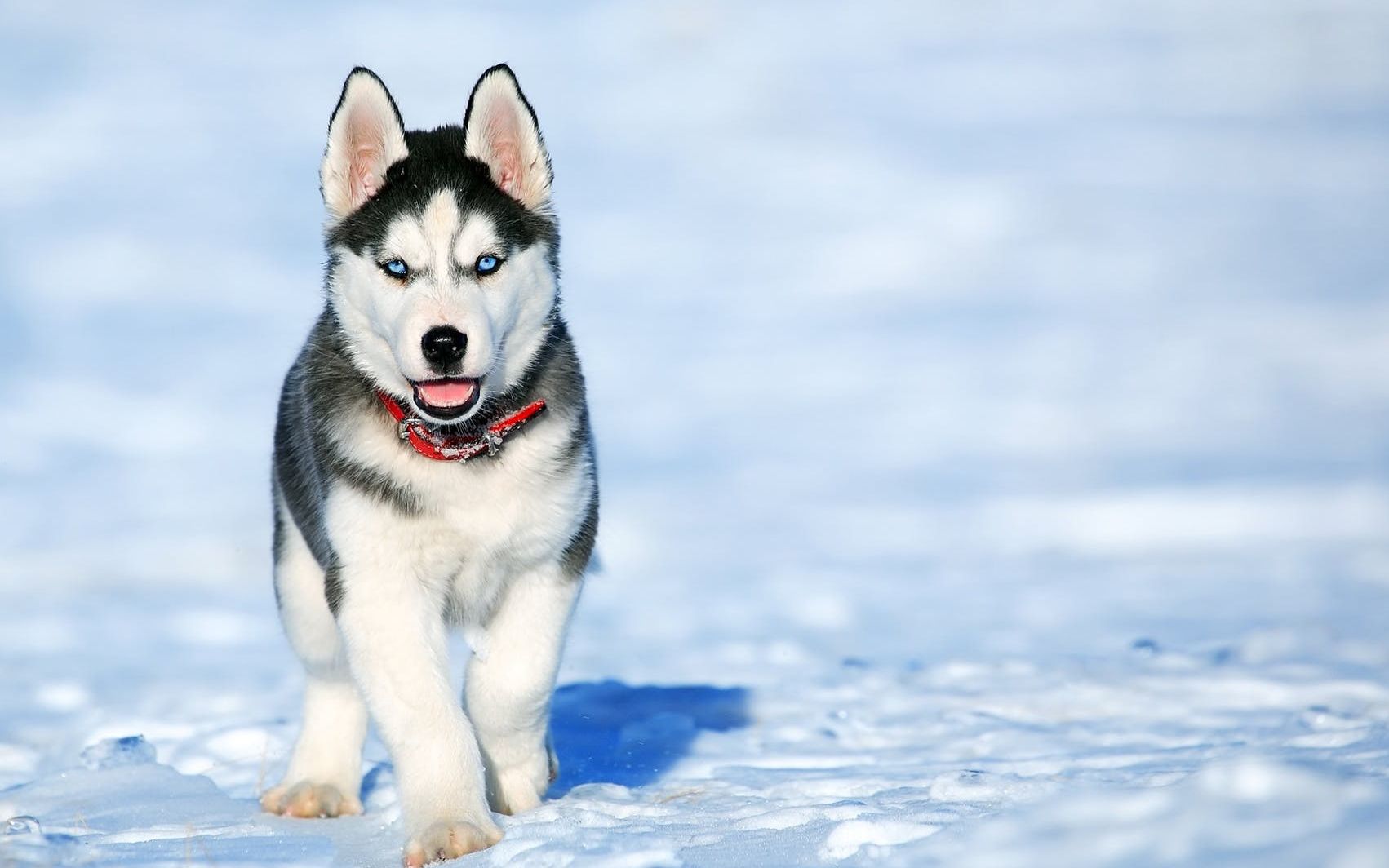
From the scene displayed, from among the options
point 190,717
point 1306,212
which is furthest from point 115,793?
point 1306,212

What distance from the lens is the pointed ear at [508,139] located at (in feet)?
16.0

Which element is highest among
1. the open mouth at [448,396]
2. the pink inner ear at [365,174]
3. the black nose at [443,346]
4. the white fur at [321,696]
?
the pink inner ear at [365,174]

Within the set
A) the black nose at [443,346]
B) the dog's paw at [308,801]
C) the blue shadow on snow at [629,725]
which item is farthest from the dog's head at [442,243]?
the blue shadow on snow at [629,725]

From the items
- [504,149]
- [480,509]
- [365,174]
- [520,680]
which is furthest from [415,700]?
[504,149]

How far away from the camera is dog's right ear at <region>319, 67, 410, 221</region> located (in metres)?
4.81

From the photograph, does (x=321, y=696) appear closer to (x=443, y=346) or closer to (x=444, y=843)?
(x=444, y=843)

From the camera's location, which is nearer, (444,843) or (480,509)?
(444,843)

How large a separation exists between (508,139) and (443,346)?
0.98 m

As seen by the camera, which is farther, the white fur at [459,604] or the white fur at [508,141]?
the white fur at [508,141]

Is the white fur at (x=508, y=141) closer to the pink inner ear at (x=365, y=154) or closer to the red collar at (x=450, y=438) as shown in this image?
the pink inner ear at (x=365, y=154)

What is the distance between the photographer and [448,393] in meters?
4.41

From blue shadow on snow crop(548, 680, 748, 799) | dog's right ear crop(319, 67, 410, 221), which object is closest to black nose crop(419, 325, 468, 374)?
dog's right ear crop(319, 67, 410, 221)

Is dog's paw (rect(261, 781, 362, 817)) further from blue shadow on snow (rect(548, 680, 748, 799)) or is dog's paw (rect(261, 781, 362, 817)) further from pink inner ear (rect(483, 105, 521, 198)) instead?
pink inner ear (rect(483, 105, 521, 198))

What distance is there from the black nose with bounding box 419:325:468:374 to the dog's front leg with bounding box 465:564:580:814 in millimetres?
725
